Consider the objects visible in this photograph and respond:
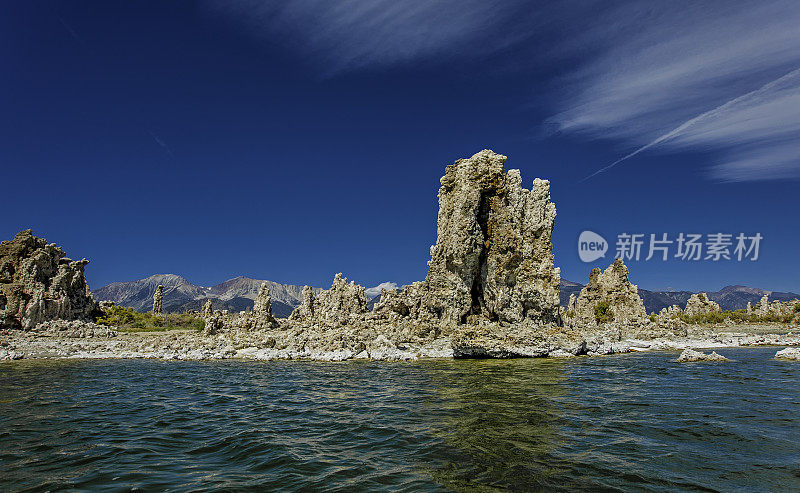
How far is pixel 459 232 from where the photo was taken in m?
36.9

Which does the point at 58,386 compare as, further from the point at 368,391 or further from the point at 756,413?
the point at 756,413

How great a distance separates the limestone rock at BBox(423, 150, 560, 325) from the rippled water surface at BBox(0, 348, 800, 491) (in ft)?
50.7

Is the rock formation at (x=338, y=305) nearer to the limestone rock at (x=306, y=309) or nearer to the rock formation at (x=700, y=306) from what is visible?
the limestone rock at (x=306, y=309)

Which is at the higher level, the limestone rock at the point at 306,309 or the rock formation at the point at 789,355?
the limestone rock at the point at 306,309

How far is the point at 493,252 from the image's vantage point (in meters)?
37.7

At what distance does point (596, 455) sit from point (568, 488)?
234cm

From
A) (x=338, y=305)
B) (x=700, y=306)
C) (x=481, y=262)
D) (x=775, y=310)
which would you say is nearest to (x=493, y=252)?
(x=481, y=262)

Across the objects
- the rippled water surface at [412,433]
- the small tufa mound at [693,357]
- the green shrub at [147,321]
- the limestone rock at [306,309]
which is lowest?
the small tufa mound at [693,357]

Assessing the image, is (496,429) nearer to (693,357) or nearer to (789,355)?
(693,357)

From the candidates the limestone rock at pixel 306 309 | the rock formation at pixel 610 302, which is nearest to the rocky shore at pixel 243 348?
the limestone rock at pixel 306 309

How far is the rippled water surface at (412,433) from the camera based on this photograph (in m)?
7.39

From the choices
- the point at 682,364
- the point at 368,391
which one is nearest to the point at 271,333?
the point at 368,391

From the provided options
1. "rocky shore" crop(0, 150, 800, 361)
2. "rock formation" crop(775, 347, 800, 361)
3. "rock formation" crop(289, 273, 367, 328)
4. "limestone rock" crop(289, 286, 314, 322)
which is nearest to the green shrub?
"rocky shore" crop(0, 150, 800, 361)

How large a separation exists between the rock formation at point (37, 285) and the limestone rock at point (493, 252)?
49.6 m
